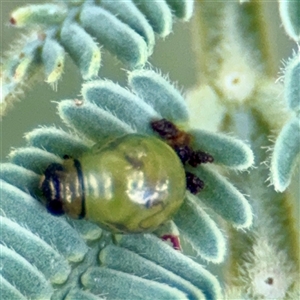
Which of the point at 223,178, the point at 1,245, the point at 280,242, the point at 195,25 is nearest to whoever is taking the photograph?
the point at 1,245

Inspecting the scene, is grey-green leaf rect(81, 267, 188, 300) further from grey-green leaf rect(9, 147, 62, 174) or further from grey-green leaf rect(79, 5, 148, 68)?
grey-green leaf rect(79, 5, 148, 68)

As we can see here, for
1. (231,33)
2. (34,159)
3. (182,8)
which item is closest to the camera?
(34,159)

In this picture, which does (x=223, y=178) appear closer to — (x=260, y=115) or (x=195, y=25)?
(x=260, y=115)

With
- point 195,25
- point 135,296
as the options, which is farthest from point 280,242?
point 195,25

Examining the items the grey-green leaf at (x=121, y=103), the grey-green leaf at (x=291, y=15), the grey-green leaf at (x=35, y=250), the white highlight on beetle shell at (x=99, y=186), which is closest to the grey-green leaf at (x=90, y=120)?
the grey-green leaf at (x=121, y=103)

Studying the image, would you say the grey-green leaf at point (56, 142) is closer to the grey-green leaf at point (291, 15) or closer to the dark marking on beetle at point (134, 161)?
the dark marking on beetle at point (134, 161)

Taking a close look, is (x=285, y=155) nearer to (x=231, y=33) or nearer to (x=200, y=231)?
(x=200, y=231)

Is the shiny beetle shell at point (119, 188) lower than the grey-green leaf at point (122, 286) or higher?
higher

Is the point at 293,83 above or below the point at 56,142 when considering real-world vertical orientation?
above

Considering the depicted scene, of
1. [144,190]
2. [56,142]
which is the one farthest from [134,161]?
[56,142]
